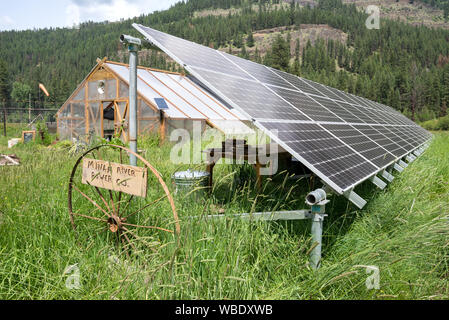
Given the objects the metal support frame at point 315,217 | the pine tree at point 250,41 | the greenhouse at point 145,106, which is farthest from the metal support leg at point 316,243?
the pine tree at point 250,41

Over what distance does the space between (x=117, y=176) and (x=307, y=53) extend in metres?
136

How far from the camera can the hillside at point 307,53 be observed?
3332 inches

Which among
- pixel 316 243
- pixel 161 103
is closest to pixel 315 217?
pixel 316 243

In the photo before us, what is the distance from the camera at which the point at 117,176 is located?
3.37m

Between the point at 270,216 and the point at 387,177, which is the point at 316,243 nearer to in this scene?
the point at 270,216

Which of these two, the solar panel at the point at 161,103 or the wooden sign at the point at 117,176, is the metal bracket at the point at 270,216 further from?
the solar panel at the point at 161,103

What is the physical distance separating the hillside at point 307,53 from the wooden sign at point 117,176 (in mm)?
64750

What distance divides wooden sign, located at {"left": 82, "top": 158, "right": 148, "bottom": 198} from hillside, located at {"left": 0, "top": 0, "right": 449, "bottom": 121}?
64750 millimetres

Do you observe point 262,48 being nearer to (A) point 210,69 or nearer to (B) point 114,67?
(B) point 114,67

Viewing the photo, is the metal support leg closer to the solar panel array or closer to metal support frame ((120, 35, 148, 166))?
the solar panel array

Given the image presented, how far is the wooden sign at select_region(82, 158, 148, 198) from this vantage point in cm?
319

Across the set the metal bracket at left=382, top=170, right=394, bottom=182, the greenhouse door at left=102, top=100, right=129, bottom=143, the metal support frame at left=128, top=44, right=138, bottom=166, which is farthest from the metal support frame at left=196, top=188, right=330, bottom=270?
the greenhouse door at left=102, top=100, right=129, bottom=143

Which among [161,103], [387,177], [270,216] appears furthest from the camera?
[161,103]
